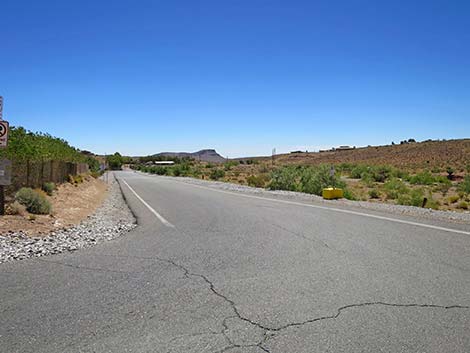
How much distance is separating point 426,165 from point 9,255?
86712 mm

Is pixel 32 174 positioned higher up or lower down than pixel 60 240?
higher up

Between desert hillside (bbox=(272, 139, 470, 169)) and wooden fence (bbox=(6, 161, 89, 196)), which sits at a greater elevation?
desert hillside (bbox=(272, 139, 470, 169))

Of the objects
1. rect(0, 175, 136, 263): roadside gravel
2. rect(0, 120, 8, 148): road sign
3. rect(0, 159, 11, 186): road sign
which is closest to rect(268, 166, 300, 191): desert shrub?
rect(0, 175, 136, 263): roadside gravel

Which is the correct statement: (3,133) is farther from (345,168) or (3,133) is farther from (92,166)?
(92,166)

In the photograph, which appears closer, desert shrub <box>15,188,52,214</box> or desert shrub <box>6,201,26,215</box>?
desert shrub <box>6,201,26,215</box>

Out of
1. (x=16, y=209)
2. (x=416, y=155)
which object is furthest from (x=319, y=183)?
(x=416, y=155)

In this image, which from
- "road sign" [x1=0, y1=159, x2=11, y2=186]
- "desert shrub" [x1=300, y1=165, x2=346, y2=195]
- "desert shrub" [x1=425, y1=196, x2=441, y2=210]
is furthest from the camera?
"desert shrub" [x1=300, y1=165, x2=346, y2=195]

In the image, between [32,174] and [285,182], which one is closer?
[32,174]

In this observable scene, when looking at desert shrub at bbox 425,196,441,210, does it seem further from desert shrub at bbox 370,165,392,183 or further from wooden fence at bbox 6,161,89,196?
desert shrub at bbox 370,165,392,183

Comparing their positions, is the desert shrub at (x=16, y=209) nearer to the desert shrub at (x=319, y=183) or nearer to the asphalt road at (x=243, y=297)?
the asphalt road at (x=243, y=297)

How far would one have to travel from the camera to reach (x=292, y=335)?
174 inches

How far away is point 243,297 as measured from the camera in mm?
5617

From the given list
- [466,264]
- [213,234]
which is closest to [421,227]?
[466,264]

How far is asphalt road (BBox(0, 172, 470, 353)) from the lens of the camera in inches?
169
